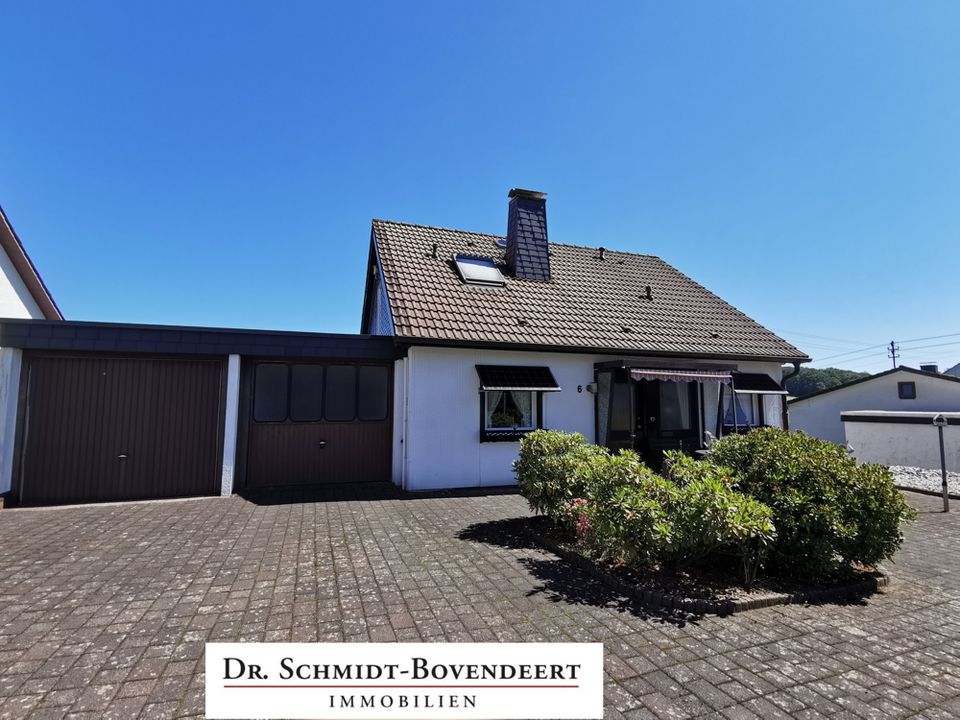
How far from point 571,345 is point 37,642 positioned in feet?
31.0

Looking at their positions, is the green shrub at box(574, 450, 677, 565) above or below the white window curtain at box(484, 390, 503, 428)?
below

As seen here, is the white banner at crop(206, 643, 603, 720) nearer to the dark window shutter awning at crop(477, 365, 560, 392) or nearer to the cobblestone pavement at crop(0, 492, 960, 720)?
the cobblestone pavement at crop(0, 492, 960, 720)

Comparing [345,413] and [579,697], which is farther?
[345,413]

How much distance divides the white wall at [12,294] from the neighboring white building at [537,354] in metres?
8.52

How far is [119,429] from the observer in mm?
8594

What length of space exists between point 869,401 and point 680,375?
1951 cm

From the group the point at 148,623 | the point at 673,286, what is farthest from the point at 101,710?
the point at 673,286

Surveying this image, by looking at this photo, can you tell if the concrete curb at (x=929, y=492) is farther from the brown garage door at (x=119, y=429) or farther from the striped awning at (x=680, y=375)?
the brown garage door at (x=119, y=429)

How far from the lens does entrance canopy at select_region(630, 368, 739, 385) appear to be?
10.5m

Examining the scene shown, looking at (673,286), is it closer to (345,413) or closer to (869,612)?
(345,413)

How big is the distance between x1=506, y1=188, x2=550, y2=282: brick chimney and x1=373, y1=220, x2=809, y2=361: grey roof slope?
0.50 meters

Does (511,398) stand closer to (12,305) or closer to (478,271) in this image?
(478,271)

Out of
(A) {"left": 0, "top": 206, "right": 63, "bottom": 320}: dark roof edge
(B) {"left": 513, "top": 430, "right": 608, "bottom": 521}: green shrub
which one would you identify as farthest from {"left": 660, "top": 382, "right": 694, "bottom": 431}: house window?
(A) {"left": 0, "top": 206, "right": 63, "bottom": 320}: dark roof edge

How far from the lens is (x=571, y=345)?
419 inches
